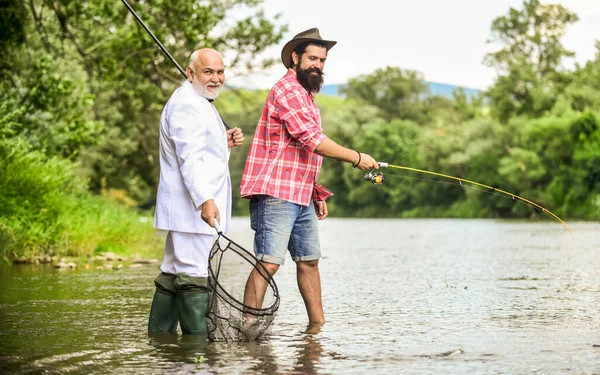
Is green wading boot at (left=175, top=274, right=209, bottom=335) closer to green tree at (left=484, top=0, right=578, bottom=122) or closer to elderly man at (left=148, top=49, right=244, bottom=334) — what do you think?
elderly man at (left=148, top=49, right=244, bottom=334)

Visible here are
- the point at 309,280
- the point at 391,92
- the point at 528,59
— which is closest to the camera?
the point at 309,280

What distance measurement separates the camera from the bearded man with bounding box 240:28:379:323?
747 cm

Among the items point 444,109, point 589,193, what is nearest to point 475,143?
point 589,193

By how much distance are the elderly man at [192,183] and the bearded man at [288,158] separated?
1.18ft

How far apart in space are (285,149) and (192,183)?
896 mm

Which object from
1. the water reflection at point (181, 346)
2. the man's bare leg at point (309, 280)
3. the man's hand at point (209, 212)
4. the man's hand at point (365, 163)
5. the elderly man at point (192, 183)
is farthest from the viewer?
the man's bare leg at point (309, 280)

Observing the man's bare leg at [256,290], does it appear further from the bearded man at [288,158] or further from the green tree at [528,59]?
the green tree at [528,59]

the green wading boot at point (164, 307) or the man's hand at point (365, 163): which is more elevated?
the man's hand at point (365, 163)

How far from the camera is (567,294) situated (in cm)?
1084

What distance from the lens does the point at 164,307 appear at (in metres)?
7.44

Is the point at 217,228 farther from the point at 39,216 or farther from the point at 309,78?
the point at 39,216

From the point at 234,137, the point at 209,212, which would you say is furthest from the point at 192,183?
the point at 234,137

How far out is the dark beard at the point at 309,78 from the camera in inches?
304

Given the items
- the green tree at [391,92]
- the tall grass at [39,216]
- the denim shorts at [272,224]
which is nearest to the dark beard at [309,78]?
the denim shorts at [272,224]
